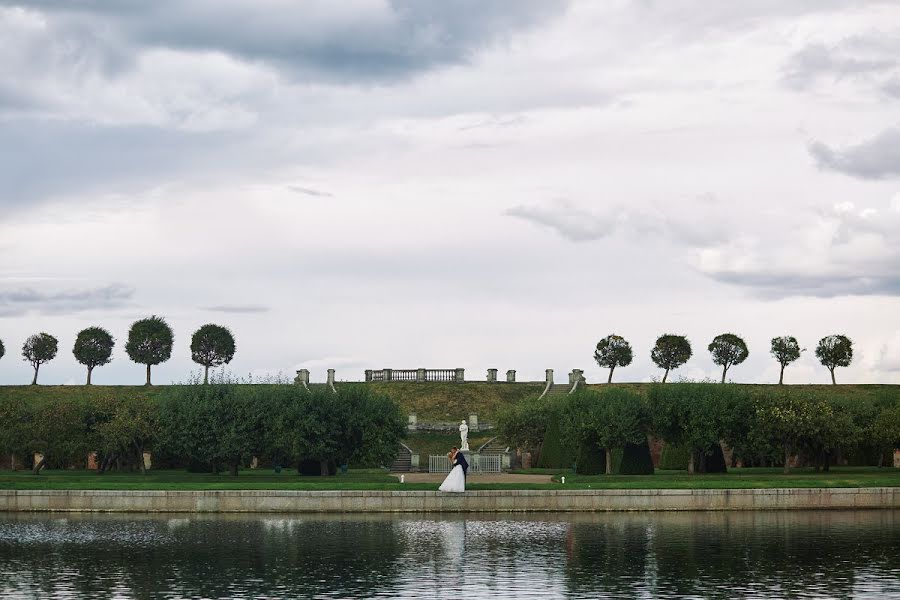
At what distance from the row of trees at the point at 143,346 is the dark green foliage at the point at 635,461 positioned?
55139 mm

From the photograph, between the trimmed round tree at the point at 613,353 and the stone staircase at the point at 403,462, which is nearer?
the stone staircase at the point at 403,462

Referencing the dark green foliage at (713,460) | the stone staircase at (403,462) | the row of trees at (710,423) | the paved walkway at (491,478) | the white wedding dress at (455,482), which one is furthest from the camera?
the stone staircase at (403,462)

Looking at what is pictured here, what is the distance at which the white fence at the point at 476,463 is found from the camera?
73.9 meters

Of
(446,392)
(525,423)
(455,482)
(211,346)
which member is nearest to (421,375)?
(446,392)

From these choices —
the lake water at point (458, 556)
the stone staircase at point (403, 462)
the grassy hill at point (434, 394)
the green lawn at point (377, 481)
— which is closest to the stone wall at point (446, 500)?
the green lawn at point (377, 481)

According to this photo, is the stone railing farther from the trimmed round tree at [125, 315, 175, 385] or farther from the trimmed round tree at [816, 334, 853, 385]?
the trimmed round tree at [816, 334, 853, 385]

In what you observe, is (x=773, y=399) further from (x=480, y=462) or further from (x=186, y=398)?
(x=186, y=398)

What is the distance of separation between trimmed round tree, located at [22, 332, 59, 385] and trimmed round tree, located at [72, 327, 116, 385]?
2751 millimetres

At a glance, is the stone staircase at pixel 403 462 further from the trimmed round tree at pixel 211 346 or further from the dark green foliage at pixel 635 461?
the trimmed round tree at pixel 211 346

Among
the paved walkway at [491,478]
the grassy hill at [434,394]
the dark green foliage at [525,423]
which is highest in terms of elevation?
the grassy hill at [434,394]

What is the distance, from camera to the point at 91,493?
5281cm

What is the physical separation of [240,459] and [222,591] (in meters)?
36.7

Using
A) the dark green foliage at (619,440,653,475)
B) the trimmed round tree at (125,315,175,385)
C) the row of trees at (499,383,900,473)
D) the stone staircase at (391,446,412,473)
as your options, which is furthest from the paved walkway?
the trimmed round tree at (125,315,175,385)

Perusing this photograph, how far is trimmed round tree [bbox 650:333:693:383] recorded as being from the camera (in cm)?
10919
